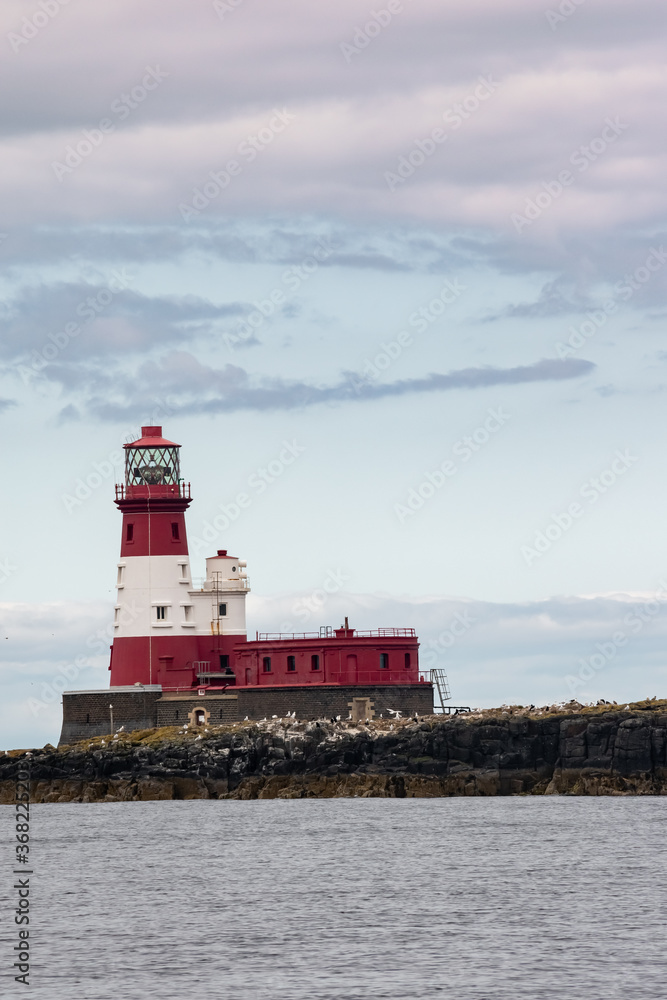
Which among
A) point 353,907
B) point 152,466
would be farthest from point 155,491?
point 353,907

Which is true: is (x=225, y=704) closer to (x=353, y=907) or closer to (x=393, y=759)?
(x=393, y=759)

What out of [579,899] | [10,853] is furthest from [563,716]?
[579,899]

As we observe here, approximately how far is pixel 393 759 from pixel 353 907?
2589cm

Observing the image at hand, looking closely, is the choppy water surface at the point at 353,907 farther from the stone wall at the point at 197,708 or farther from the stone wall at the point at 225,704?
the stone wall at the point at 197,708

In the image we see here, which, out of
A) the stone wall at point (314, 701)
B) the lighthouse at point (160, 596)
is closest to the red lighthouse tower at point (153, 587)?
the lighthouse at point (160, 596)

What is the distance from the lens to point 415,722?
58625 mm

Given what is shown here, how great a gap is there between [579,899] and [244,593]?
34512 millimetres

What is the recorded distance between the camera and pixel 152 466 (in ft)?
210

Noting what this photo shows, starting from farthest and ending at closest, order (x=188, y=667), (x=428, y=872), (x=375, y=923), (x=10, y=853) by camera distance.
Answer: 1. (x=188, y=667)
2. (x=10, y=853)
3. (x=428, y=872)
4. (x=375, y=923)

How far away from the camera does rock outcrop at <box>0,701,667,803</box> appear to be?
55438 millimetres

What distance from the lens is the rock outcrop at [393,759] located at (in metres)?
55.4

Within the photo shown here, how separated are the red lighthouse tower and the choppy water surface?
11.4 meters

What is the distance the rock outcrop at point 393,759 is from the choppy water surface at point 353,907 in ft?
12.3

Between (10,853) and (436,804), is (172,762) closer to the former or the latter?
(436,804)
